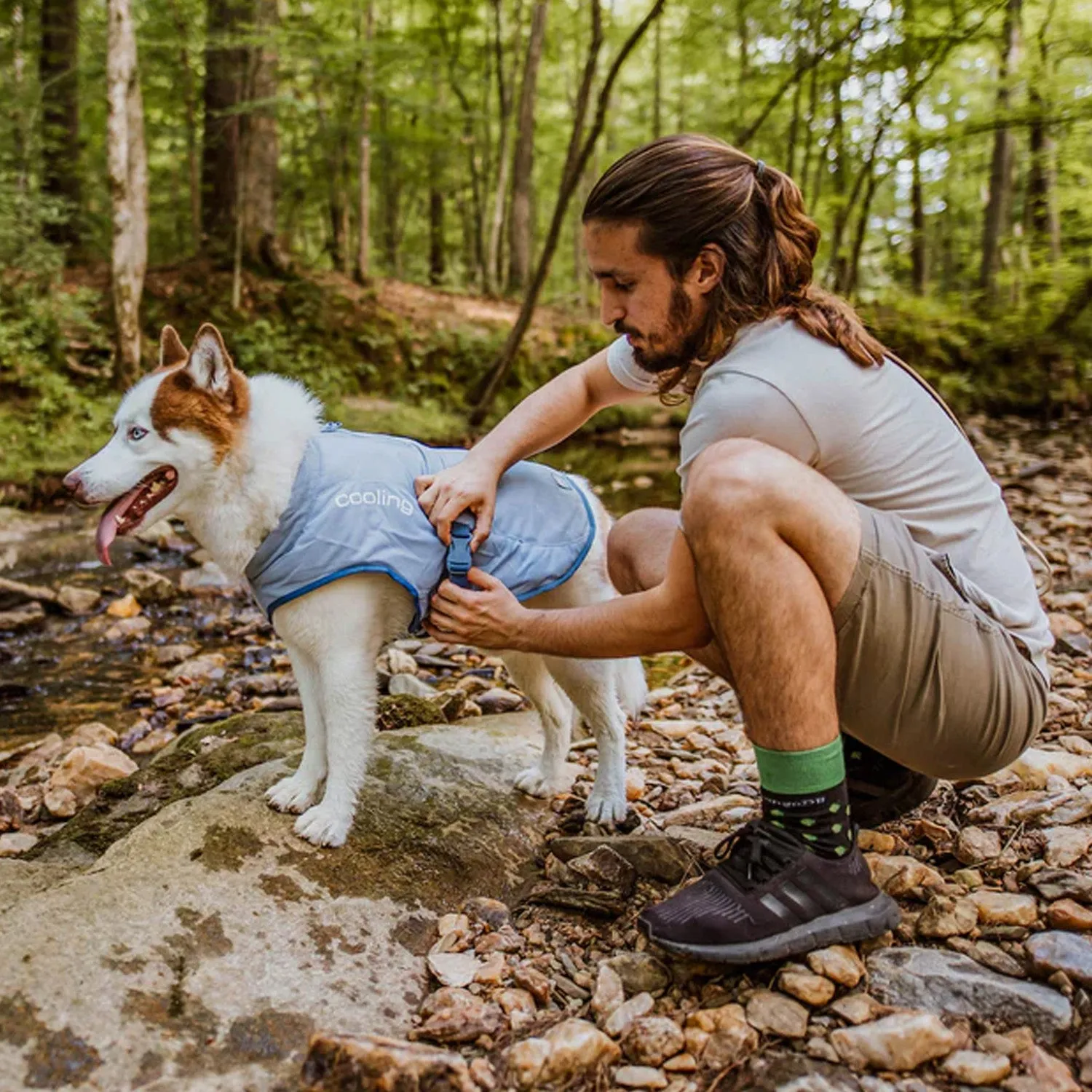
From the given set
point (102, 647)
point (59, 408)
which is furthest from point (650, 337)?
point (59, 408)

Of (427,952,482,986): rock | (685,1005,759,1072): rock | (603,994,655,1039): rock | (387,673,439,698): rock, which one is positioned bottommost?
(387,673,439,698): rock

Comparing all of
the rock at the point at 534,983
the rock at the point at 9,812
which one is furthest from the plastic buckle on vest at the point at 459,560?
the rock at the point at 9,812

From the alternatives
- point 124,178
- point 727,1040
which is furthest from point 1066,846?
point 124,178

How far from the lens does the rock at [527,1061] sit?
5.84 feet

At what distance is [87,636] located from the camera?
5.54 meters

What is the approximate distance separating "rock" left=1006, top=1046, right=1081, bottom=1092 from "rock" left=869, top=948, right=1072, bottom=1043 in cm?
9

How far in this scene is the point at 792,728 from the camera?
6.56 ft

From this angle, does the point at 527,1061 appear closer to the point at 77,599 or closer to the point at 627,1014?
the point at 627,1014

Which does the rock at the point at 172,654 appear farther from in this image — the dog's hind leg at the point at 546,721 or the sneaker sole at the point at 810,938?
the sneaker sole at the point at 810,938

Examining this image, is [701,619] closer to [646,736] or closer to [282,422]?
[282,422]

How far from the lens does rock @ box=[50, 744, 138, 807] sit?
3592mm

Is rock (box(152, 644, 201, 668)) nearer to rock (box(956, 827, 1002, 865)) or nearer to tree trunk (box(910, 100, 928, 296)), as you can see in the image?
rock (box(956, 827, 1002, 865))

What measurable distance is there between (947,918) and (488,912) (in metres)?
1.10

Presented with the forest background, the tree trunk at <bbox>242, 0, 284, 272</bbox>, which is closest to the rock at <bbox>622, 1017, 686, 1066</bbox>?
the forest background
